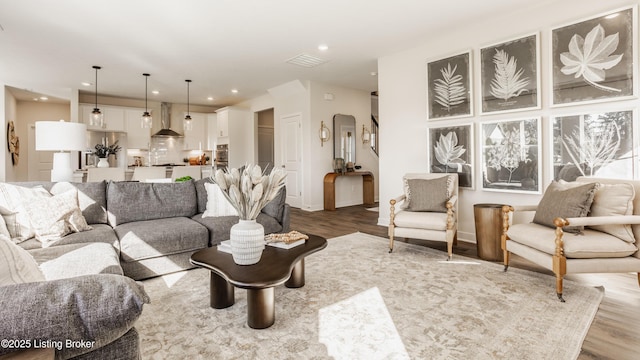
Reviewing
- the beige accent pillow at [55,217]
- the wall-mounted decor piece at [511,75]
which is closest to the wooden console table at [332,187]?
the wall-mounted decor piece at [511,75]

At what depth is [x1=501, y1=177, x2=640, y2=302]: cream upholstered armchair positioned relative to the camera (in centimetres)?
236

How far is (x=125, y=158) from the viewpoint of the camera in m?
8.05

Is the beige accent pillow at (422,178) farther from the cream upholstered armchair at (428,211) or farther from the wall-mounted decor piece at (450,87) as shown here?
the wall-mounted decor piece at (450,87)

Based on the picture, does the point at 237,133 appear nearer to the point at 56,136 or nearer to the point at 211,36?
the point at 211,36

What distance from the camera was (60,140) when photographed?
3195mm

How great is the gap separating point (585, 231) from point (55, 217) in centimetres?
425

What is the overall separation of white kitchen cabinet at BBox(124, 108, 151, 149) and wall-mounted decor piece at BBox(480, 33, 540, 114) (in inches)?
296

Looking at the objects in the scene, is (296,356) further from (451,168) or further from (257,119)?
(257,119)

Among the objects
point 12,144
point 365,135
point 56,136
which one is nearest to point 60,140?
point 56,136

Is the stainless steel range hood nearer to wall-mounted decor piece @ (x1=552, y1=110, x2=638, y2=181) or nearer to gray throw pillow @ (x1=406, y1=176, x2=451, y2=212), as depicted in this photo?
gray throw pillow @ (x1=406, y1=176, x2=451, y2=212)

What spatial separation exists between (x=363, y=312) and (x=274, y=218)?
1.65m

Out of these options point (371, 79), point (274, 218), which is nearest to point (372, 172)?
point (371, 79)

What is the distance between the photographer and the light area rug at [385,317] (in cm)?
175

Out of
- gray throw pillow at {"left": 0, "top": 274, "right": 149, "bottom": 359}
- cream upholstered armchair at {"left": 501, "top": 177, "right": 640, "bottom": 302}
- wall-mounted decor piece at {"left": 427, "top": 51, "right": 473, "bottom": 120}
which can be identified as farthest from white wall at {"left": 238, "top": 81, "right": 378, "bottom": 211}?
gray throw pillow at {"left": 0, "top": 274, "right": 149, "bottom": 359}
